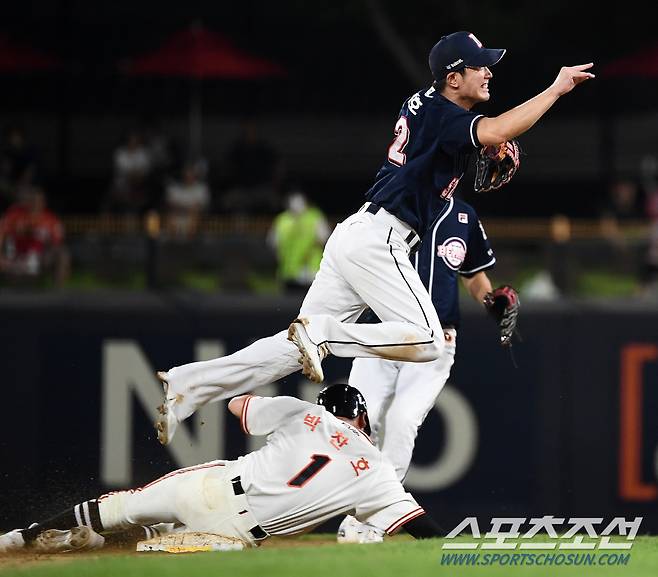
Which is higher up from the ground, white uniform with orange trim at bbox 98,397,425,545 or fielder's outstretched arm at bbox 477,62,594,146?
fielder's outstretched arm at bbox 477,62,594,146

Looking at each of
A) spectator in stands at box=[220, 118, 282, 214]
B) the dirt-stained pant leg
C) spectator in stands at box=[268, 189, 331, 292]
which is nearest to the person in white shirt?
the dirt-stained pant leg

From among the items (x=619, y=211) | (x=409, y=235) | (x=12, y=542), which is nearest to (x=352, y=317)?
(x=409, y=235)

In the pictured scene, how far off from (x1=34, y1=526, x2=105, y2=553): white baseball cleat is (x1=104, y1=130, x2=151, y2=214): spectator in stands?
12127mm

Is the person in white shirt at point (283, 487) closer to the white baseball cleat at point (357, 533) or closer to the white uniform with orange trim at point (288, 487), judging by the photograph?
the white uniform with orange trim at point (288, 487)

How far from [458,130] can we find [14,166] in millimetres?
12858

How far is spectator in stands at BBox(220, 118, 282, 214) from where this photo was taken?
20.0 m

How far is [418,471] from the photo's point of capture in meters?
10.3

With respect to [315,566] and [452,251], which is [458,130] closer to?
[452,251]

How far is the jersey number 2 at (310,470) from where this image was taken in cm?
729

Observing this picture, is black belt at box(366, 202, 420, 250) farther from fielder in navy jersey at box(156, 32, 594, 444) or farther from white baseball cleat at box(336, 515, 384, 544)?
white baseball cleat at box(336, 515, 384, 544)

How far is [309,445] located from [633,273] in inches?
312

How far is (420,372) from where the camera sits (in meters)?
8.52

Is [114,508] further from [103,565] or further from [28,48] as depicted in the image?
[28,48]

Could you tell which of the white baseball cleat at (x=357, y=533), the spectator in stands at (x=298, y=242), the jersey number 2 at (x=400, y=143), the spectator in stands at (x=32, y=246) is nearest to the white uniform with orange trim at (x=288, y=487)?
the white baseball cleat at (x=357, y=533)
